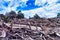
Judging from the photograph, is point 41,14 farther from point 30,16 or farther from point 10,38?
point 10,38

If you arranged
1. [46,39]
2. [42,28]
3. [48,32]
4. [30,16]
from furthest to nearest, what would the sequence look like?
[30,16] < [42,28] < [48,32] < [46,39]

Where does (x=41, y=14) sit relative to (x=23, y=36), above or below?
above

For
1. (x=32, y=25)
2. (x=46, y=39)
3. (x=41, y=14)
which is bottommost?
(x=46, y=39)

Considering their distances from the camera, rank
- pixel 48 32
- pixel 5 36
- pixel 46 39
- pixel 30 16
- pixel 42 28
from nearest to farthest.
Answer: pixel 5 36, pixel 46 39, pixel 48 32, pixel 42 28, pixel 30 16

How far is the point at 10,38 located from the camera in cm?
868

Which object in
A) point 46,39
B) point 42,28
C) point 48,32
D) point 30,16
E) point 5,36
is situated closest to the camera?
point 5,36

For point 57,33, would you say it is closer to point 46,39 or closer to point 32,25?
point 46,39

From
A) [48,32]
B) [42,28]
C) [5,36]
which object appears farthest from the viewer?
[42,28]

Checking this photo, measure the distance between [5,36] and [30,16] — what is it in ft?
15.2

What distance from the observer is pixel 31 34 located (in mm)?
9305

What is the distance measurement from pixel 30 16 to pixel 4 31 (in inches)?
167

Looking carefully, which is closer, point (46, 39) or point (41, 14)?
point (46, 39)

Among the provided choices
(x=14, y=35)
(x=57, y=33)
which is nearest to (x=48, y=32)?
(x=57, y=33)

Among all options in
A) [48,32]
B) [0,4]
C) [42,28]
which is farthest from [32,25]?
[0,4]
